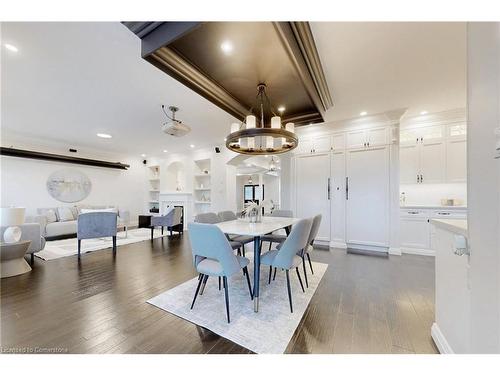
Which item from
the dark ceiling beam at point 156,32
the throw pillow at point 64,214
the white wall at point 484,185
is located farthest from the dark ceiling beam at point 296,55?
the throw pillow at point 64,214

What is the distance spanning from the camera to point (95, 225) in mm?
3908

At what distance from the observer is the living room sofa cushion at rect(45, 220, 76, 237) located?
482 centimetres

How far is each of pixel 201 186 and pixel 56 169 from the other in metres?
4.24

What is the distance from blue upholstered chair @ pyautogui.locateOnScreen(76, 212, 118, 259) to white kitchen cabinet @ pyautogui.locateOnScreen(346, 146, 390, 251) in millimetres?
4930

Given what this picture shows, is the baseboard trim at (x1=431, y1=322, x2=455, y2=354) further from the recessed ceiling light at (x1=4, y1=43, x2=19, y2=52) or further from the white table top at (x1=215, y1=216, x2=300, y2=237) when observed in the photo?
the recessed ceiling light at (x1=4, y1=43, x2=19, y2=52)

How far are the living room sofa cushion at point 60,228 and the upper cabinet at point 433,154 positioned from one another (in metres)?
8.04

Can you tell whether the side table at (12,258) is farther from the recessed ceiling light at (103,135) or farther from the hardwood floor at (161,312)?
the recessed ceiling light at (103,135)

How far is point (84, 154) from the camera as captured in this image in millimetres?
6461

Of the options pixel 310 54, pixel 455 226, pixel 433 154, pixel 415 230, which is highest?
pixel 310 54

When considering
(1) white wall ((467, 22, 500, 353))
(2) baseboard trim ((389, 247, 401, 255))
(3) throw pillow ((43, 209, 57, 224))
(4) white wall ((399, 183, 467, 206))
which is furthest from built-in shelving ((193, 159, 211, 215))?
(1) white wall ((467, 22, 500, 353))

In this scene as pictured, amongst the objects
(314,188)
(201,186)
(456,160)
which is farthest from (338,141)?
(201,186)

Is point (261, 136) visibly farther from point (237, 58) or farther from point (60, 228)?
point (60, 228)

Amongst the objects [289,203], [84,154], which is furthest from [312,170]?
[84,154]
